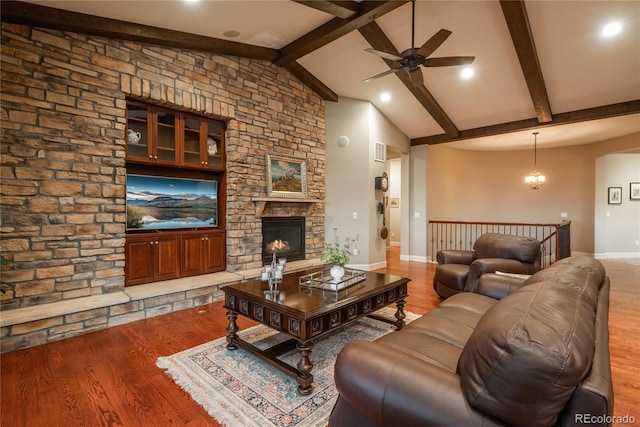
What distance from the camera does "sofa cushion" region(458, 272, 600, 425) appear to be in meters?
0.93

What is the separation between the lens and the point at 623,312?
3787 millimetres

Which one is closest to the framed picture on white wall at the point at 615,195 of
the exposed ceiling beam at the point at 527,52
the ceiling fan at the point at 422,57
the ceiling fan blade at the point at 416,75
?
the exposed ceiling beam at the point at 527,52

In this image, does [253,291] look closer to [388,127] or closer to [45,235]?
[45,235]

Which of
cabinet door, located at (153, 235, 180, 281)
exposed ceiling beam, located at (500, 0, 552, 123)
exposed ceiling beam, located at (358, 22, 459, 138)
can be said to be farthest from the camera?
exposed ceiling beam, located at (358, 22, 459, 138)

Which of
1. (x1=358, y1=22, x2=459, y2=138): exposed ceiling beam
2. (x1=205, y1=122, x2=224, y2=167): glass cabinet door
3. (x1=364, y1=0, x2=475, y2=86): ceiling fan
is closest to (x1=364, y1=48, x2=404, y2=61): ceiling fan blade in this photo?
(x1=364, y1=0, x2=475, y2=86): ceiling fan

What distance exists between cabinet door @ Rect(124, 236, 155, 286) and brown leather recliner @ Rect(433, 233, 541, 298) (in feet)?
12.2

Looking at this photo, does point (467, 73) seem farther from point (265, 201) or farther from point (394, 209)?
point (394, 209)

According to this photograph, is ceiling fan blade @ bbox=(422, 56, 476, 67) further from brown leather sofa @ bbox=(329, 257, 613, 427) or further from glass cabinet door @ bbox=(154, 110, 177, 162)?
glass cabinet door @ bbox=(154, 110, 177, 162)

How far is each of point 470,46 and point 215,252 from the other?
4647mm

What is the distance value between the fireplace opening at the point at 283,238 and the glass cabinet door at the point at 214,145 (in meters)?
1.19

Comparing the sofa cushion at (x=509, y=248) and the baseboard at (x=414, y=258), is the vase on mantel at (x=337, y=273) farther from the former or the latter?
the baseboard at (x=414, y=258)

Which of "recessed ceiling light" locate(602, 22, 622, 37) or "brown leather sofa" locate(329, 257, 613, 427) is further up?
"recessed ceiling light" locate(602, 22, 622, 37)

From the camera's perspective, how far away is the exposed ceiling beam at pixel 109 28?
2.97 m

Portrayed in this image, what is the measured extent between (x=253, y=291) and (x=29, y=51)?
325cm
